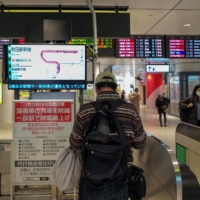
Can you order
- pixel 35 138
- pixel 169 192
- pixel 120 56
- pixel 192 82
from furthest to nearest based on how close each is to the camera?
1. pixel 192 82
2. pixel 120 56
3. pixel 35 138
4. pixel 169 192

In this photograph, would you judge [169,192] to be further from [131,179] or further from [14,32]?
[14,32]

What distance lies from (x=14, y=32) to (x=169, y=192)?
3326 mm

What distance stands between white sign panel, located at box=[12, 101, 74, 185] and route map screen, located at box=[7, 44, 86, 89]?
0.32m

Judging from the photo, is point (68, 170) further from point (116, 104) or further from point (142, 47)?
point (142, 47)

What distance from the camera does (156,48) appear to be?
695 cm

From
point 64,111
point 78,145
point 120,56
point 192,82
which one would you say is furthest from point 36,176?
point 192,82

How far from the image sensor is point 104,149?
5.42 feet

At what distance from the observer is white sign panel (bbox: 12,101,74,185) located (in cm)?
263

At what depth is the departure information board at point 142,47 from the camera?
682 centimetres

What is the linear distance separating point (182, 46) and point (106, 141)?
19.8 ft

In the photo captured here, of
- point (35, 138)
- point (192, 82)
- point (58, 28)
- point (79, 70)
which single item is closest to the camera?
point (35, 138)

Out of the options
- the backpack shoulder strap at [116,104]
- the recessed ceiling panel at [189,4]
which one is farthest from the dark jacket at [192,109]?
the backpack shoulder strap at [116,104]

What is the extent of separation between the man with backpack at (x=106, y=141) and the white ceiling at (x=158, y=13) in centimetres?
280

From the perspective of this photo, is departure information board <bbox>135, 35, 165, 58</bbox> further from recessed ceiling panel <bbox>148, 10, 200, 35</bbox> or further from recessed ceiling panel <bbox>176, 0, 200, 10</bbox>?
recessed ceiling panel <bbox>176, 0, 200, 10</bbox>
